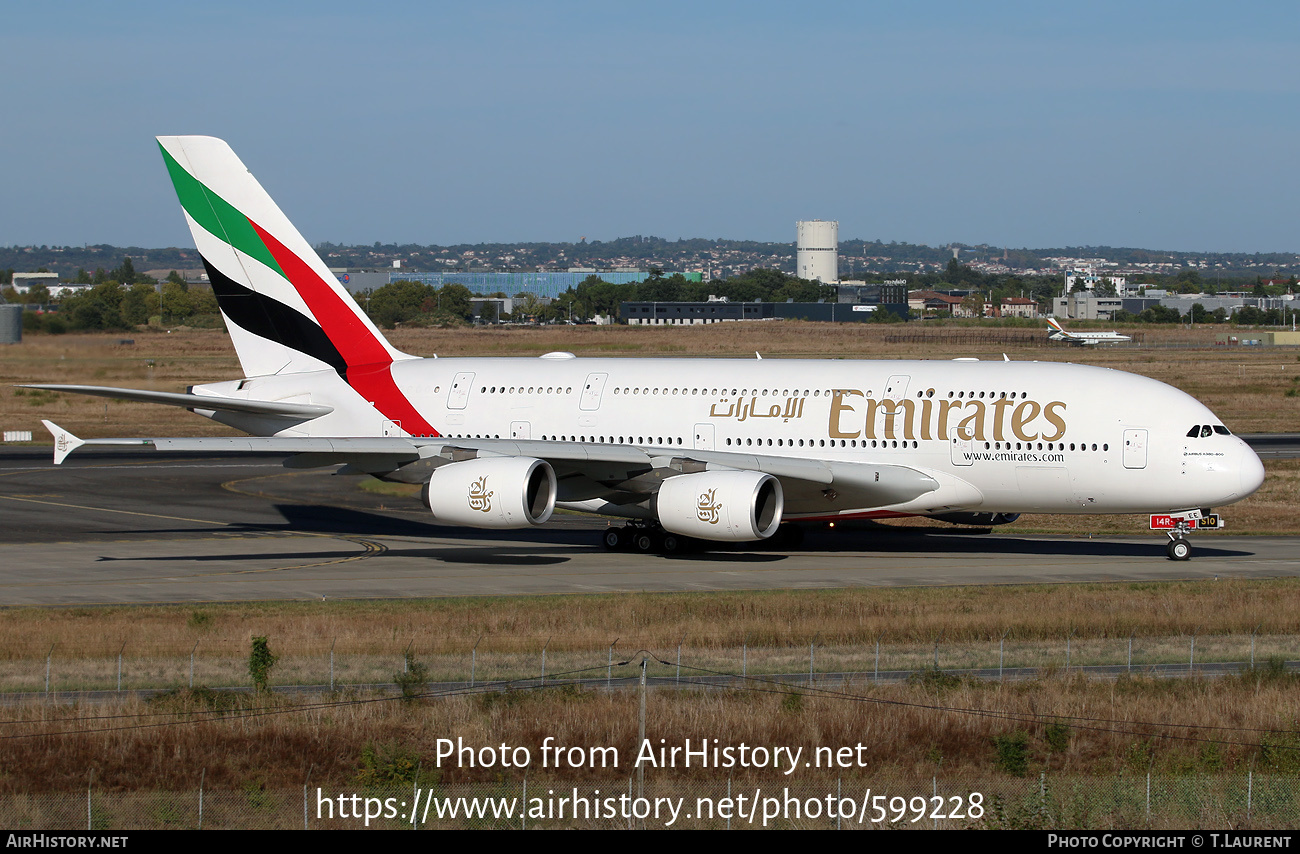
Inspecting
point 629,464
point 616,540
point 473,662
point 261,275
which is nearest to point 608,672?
point 473,662

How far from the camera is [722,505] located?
3462cm

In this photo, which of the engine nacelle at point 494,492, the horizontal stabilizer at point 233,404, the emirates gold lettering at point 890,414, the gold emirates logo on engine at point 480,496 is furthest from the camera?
the emirates gold lettering at point 890,414

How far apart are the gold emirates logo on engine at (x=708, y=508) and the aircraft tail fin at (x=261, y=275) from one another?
12.8 m

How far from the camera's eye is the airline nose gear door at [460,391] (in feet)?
135

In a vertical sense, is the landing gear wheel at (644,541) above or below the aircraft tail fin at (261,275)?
below

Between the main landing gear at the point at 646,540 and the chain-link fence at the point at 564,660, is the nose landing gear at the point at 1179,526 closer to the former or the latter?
the chain-link fence at the point at 564,660

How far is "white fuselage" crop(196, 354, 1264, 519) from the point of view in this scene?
116 feet

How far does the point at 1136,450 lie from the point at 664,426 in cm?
1277

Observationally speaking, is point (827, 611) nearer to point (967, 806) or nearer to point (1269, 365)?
point (967, 806)

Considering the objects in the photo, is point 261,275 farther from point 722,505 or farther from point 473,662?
point 473,662

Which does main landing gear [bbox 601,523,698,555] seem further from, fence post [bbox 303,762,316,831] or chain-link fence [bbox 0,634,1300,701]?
fence post [bbox 303,762,316,831]

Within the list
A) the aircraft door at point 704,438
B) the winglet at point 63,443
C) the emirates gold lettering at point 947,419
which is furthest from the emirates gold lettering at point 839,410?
the winglet at point 63,443

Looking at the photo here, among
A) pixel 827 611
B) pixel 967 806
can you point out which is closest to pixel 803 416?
pixel 827 611

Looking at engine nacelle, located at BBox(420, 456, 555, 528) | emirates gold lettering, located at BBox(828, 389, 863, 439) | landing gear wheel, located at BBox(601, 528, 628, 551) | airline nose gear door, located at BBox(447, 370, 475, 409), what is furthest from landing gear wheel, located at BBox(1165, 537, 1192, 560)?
airline nose gear door, located at BBox(447, 370, 475, 409)
